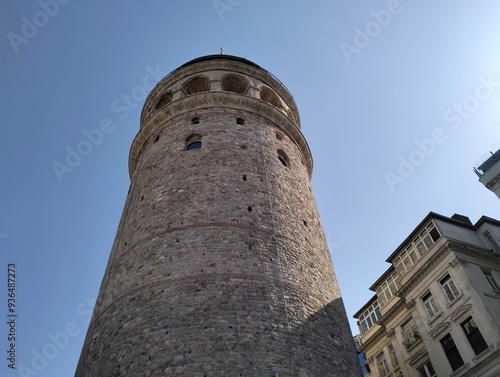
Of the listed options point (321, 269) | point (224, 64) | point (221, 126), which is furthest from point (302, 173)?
point (224, 64)

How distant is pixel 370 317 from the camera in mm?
22859

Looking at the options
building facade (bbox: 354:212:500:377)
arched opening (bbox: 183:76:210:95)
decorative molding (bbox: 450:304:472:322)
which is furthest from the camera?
arched opening (bbox: 183:76:210:95)

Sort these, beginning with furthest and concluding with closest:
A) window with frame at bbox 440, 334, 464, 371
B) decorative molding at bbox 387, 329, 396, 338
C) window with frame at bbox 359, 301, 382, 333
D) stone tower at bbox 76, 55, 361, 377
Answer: window with frame at bbox 359, 301, 382, 333 → decorative molding at bbox 387, 329, 396, 338 → window with frame at bbox 440, 334, 464, 371 → stone tower at bbox 76, 55, 361, 377

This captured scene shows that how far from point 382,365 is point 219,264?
1426 cm

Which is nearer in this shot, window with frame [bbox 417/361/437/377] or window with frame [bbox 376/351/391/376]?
window with frame [bbox 417/361/437/377]

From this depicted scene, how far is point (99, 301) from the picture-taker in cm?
1169

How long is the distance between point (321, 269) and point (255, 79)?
9.77 meters

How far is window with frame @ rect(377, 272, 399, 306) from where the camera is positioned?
20.5 m

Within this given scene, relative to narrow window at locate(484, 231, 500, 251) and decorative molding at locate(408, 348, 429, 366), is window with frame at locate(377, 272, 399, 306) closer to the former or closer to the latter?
decorative molding at locate(408, 348, 429, 366)

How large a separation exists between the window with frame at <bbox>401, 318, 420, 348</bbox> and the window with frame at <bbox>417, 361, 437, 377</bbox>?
108 centimetres

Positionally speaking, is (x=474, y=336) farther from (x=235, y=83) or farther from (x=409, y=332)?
(x=235, y=83)

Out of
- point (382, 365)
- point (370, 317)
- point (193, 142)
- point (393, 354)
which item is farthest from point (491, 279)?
point (193, 142)

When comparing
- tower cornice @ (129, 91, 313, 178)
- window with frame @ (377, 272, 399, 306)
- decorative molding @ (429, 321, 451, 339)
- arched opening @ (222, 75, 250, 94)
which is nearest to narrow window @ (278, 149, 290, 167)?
tower cornice @ (129, 91, 313, 178)

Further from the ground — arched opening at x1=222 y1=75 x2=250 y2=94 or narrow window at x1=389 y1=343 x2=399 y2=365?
arched opening at x1=222 y1=75 x2=250 y2=94
